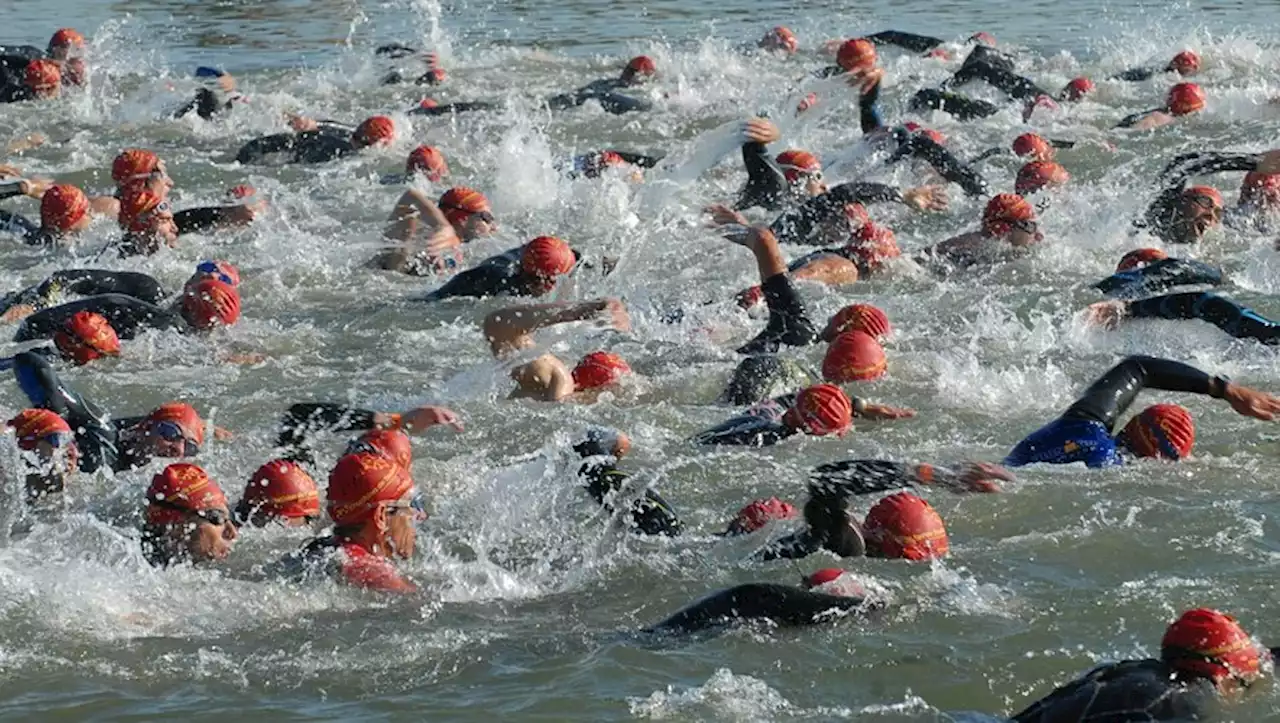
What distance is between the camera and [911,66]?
23.2 metres

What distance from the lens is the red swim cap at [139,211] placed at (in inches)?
562

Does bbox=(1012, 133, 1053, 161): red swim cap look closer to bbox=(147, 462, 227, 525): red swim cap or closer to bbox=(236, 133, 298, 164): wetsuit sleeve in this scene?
bbox=(236, 133, 298, 164): wetsuit sleeve

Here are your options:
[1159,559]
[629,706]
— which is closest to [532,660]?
[629,706]

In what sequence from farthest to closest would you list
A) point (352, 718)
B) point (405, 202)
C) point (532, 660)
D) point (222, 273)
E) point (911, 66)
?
point (911, 66)
point (405, 202)
point (222, 273)
point (532, 660)
point (352, 718)

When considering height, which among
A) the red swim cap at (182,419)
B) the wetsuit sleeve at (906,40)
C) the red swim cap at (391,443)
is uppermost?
the red swim cap at (391,443)

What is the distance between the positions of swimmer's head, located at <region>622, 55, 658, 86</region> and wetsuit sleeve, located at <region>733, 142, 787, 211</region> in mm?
7048

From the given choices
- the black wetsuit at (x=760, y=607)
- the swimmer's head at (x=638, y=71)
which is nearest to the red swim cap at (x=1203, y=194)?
the black wetsuit at (x=760, y=607)

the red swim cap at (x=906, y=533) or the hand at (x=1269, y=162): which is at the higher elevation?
the hand at (x=1269, y=162)

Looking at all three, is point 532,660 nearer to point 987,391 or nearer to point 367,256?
point 987,391

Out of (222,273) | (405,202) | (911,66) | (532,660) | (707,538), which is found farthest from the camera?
(911,66)

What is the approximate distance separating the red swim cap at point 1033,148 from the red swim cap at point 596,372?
7.38 metres

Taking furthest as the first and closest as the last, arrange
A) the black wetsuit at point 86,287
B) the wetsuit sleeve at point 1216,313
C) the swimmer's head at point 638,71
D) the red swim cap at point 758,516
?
the swimmer's head at point 638,71 → the black wetsuit at point 86,287 → the wetsuit sleeve at point 1216,313 → the red swim cap at point 758,516

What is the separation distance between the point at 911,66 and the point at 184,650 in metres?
17.2

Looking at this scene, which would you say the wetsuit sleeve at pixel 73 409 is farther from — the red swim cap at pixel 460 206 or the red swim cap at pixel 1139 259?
the red swim cap at pixel 1139 259
